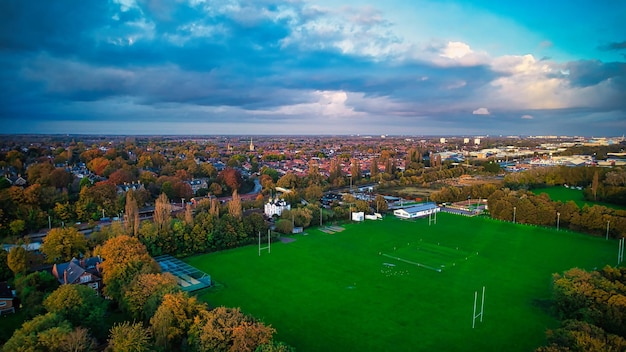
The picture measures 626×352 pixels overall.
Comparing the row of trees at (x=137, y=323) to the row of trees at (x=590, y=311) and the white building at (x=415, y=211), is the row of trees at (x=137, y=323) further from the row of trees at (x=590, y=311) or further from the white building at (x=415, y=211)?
the white building at (x=415, y=211)

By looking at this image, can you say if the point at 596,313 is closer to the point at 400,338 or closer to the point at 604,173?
the point at 400,338

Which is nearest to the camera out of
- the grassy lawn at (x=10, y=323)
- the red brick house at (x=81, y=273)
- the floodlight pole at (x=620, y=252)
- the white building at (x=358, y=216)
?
the grassy lawn at (x=10, y=323)

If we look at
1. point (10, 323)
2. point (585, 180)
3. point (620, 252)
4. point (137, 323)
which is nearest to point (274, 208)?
point (137, 323)

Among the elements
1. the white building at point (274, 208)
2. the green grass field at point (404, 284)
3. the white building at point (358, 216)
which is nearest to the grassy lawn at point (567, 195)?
the green grass field at point (404, 284)

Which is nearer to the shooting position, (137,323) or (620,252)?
(137,323)

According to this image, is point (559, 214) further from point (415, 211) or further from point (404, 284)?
point (404, 284)

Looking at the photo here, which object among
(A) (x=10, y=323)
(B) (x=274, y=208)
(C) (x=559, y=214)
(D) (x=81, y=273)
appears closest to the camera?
(A) (x=10, y=323)

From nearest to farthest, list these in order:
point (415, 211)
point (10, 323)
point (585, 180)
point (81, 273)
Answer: point (10, 323) → point (81, 273) → point (415, 211) → point (585, 180)
